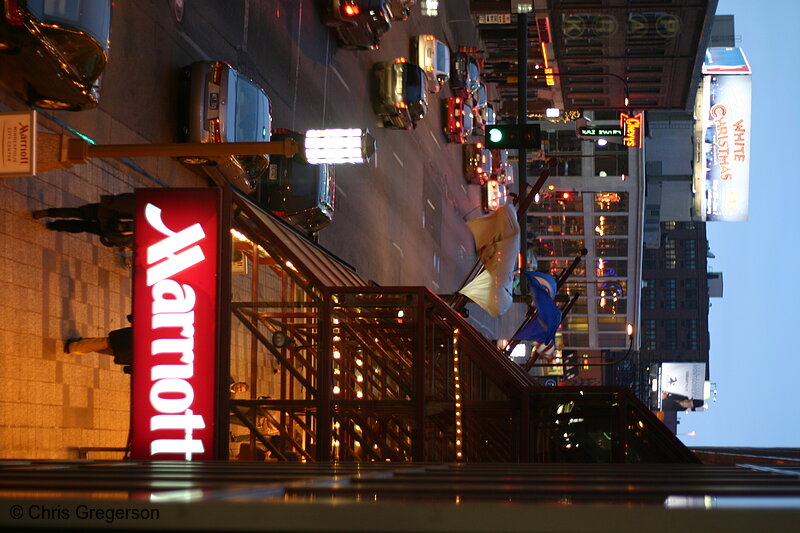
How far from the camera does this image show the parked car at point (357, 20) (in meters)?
24.7

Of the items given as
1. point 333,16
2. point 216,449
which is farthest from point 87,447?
point 333,16

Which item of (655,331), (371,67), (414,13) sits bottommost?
(655,331)

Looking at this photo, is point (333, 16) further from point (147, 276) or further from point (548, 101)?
point (548, 101)

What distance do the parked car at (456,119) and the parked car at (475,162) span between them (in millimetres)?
4086

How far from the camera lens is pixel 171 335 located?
1136cm

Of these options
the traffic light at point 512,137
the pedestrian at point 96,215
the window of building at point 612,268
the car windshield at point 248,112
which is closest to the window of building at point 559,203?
the window of building at point 612,268

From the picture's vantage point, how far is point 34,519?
2789 millimetres

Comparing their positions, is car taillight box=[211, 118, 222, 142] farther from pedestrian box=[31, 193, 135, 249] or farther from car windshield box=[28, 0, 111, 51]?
car windshield box=[28, 0, 111, 51]

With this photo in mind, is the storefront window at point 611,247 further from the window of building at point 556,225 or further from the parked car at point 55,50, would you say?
the parked car at point 55,50

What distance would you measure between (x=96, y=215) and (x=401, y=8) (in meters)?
20.7

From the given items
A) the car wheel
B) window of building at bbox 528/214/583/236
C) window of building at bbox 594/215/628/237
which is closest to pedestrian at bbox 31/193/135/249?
the car wheel

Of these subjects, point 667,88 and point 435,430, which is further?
point 667,88

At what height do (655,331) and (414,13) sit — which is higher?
(414,13)

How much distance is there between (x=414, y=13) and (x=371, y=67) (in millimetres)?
8193
